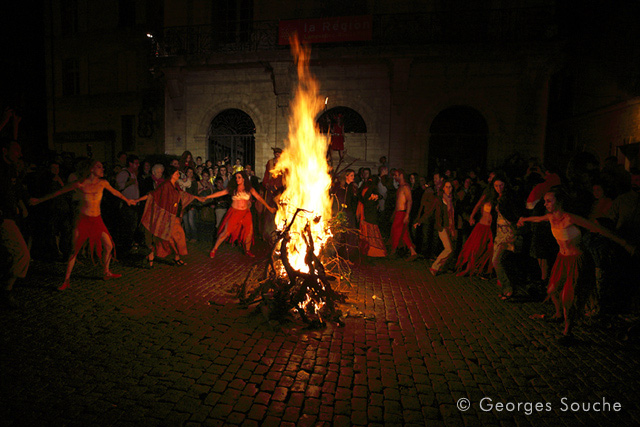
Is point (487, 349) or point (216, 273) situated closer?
point (487, 349)

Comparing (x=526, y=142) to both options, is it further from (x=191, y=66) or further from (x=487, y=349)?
(x=191, y=66)

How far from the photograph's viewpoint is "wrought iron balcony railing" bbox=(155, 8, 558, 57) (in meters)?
14.4

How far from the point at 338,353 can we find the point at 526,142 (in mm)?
14064

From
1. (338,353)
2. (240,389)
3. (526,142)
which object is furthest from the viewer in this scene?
(526,142)

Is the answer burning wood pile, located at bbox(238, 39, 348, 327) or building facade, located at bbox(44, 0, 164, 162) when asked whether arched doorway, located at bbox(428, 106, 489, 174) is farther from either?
building facade, located at bbox(44, 0, 164, 162)

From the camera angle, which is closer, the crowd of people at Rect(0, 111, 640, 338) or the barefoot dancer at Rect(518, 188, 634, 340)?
the barefoot dancer at Rect(518, 188, 634, 340)

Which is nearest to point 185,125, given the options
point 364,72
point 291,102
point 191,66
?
point 191,66

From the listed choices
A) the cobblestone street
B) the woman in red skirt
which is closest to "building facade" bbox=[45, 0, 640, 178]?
the woman in red skirt

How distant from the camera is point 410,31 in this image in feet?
50.4

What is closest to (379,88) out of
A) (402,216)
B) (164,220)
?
(402,216)

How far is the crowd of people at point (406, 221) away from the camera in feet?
16.6

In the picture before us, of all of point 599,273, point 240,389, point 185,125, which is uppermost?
point 185,125

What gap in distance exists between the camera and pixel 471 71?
49.0 ft

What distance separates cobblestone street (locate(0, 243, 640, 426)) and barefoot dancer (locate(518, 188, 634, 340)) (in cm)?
44
